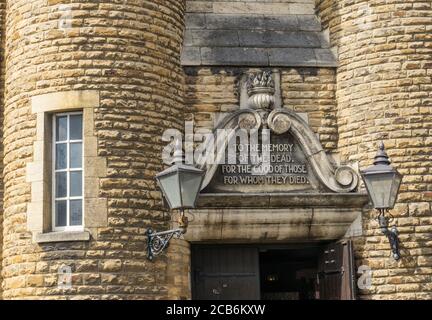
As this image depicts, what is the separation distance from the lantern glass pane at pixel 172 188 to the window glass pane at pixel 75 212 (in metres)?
2.26

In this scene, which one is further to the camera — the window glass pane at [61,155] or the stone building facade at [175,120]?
the window glass pane at [61,155]

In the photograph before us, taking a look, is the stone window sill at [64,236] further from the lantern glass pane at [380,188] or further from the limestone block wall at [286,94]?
the lantern glass pane at [380,188]

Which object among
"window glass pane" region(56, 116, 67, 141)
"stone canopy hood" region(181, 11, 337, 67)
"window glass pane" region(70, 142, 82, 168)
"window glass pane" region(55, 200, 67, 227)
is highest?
"stone canopy hood" region(181, 11, 337, 67)

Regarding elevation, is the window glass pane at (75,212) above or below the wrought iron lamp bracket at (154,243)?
above

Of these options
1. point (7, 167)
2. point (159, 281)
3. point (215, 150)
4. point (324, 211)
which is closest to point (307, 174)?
point (324, 211)

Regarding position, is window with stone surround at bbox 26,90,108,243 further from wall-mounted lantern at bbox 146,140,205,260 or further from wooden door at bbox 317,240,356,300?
wooden door at bbox 317,240,356,300

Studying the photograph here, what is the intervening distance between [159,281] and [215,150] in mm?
2078

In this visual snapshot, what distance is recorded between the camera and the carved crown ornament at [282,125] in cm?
1190

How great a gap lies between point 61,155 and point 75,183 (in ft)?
1.51

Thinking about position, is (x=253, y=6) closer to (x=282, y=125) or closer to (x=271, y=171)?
(x=282, y=125)

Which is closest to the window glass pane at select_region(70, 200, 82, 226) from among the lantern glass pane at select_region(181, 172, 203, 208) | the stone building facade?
the stone building facade

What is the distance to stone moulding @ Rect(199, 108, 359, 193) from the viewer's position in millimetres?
11867

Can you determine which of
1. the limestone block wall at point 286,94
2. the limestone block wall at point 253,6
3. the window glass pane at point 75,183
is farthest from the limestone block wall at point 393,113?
the window glass pane at point 75,183

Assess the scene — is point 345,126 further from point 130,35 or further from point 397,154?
point 130,35
